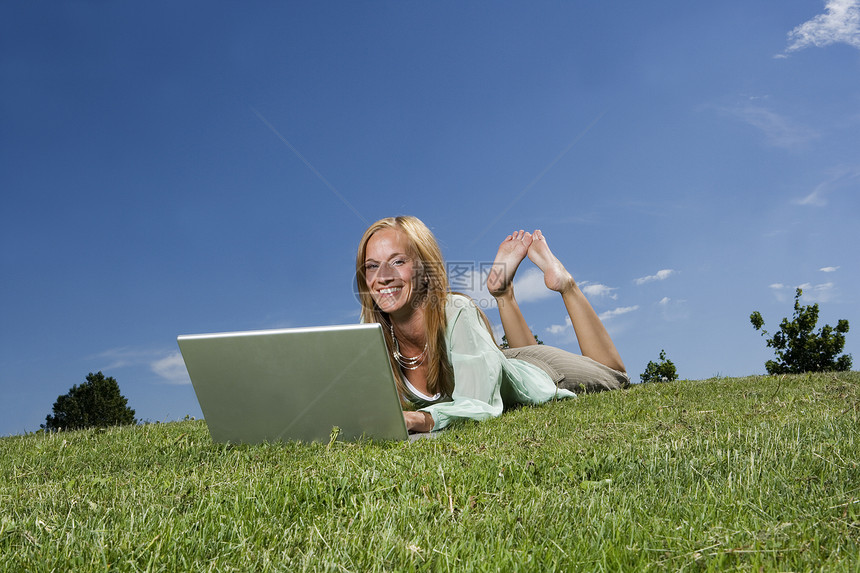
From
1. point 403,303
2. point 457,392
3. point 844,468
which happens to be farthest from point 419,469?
point 403,303

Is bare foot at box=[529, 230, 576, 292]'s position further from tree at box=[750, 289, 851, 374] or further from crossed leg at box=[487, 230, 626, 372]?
tree at box=[750, 289, 851, 374]

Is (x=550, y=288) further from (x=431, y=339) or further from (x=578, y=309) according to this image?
(x=431, y=339)

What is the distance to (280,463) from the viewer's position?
10.8ft

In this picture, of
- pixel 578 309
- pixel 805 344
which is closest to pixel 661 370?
pixel 805 344

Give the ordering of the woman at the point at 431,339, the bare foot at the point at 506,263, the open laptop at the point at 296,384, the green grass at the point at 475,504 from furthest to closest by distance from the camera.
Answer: the bare foot at the point at 506,263, the woman at the point at 431,339, the open laptop at the point at 296,384, the green grass at the point at 475,504

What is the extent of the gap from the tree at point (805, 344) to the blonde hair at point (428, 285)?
684 inches

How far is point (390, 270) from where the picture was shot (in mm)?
5340

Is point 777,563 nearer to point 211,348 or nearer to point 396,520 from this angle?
point 396,520

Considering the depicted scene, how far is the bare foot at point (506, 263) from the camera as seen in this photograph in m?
8.03

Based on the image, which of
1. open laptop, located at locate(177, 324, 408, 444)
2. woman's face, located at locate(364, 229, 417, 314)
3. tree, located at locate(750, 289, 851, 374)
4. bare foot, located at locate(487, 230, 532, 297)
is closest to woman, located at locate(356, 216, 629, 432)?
woman's face, located at locate(364, 229, 417, 314)

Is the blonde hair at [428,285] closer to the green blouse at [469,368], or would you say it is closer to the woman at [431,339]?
the woman at [431,339]

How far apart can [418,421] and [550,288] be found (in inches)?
156

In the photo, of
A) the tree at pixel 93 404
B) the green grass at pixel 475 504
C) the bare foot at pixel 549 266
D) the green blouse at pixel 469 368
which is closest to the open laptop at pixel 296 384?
the green grass at pixel 475 504

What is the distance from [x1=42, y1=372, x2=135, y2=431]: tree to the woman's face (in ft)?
58.8
